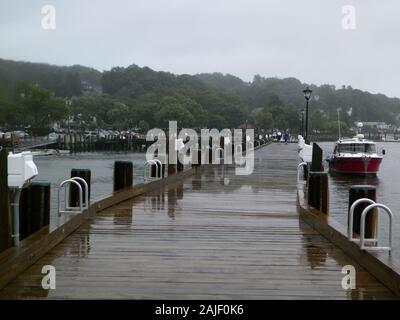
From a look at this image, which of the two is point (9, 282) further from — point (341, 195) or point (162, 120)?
point (162, 120)

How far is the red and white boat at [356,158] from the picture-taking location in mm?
39844

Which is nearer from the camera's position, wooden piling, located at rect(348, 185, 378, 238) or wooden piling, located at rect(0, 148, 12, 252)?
wooden piling, located at rect(0, 148, 12, 252)

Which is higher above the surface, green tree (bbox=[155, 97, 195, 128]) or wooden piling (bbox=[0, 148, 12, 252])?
green tree (bbox=[155, 97, 195, 128])

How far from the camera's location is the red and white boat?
39844 millimetres

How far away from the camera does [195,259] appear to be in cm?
726

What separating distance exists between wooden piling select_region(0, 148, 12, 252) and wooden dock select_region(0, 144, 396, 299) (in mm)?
467

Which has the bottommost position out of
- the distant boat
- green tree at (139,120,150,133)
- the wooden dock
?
the distant boat

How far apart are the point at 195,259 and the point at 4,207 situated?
238 centimetres

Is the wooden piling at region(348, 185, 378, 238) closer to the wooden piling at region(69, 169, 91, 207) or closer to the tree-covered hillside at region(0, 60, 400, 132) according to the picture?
the wooden piling at region(69, 169, 91, 207)

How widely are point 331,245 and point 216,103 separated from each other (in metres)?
158

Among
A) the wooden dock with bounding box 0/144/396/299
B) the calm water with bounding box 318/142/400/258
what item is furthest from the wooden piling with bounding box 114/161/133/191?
the calm water with bounding box 318/142/400/258

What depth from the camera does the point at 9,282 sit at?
595cm

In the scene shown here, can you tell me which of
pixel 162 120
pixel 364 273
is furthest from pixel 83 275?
pixel 162 120

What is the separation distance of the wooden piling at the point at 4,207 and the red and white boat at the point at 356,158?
35262 millimetres
